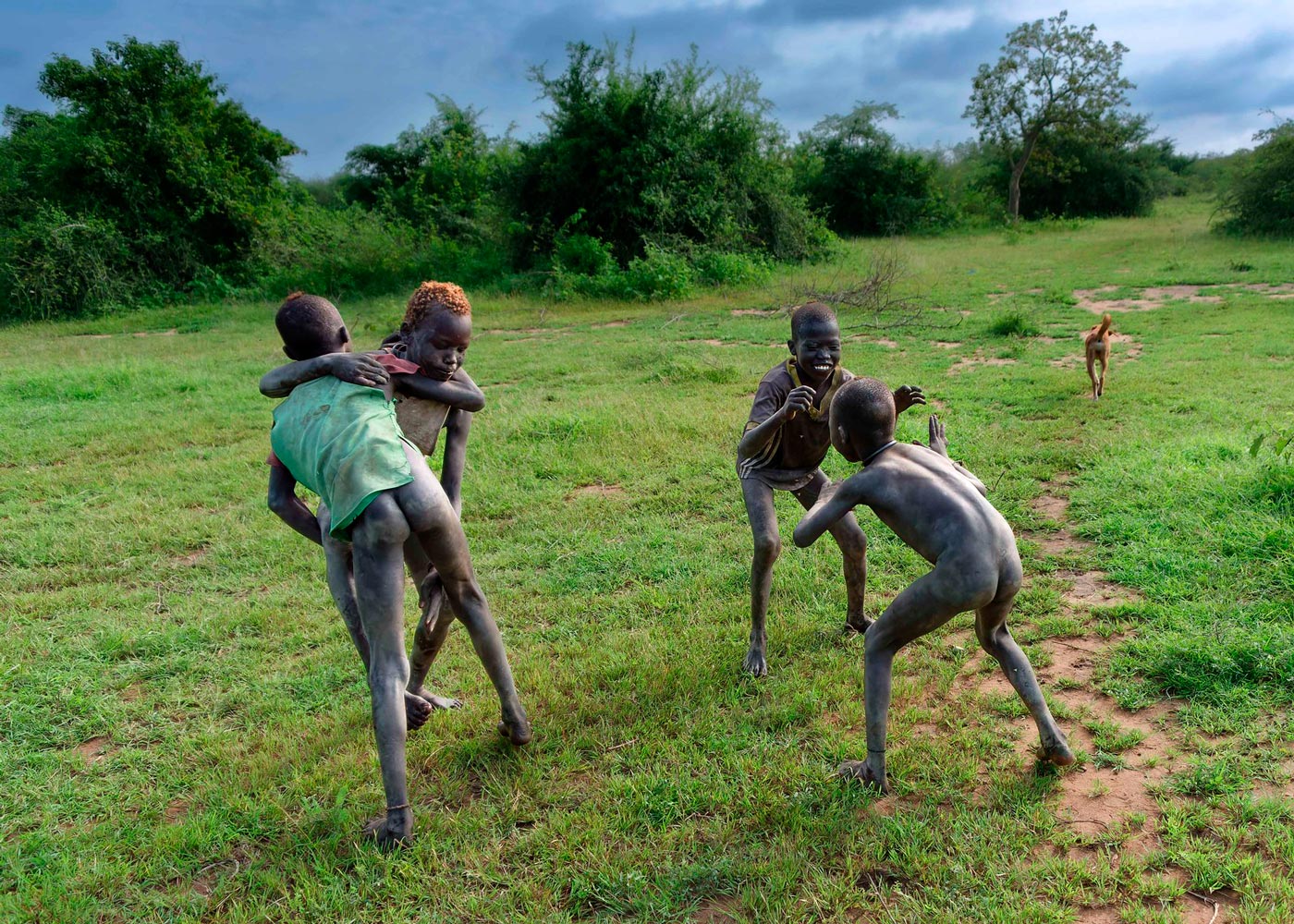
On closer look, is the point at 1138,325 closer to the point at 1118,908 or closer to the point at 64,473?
the point at 1118,908

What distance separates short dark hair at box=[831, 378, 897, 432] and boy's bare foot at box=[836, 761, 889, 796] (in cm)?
114

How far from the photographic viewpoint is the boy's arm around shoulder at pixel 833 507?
2646 millimetres

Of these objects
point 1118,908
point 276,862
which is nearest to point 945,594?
point 1118,908

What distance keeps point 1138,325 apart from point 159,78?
20.8 metres

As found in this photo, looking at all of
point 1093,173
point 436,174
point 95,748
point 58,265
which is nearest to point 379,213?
point 436,174

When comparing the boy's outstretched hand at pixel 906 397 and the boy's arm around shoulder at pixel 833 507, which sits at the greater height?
the boy's outstretched hand at pixel 906 397

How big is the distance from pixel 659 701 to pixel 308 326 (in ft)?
6.42

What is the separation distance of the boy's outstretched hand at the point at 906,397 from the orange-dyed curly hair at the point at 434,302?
1.56m

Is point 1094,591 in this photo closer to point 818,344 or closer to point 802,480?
point 802,480

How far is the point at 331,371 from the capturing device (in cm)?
268

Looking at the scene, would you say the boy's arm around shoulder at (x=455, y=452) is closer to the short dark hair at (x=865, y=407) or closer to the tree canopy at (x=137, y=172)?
the short dark hair at (x=865, y=407)

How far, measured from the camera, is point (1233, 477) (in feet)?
16.2

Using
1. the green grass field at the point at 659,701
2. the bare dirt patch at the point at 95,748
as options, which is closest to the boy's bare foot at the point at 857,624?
the green grass field at the point at 659,701

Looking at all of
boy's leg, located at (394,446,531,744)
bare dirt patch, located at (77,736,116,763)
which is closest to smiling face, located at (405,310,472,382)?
boy's leg, located at (394,446,531,744)
